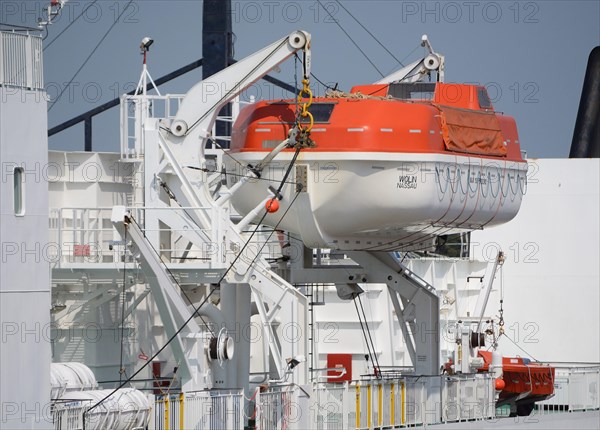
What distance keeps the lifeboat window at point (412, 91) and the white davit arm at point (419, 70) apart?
2.61 meters

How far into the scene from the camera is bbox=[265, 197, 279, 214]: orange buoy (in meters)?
32.6

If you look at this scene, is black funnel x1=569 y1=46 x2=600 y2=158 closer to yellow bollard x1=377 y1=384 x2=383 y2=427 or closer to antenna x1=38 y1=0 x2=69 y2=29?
yellow bollard x1=377 y1=384 x2=383 y2=427

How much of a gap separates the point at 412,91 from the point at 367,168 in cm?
435

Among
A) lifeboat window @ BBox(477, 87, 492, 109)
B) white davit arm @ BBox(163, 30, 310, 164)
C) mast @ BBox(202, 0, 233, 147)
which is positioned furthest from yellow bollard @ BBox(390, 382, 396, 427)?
mast @ BBox(202, 0, 233, 147)

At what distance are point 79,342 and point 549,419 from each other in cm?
1176

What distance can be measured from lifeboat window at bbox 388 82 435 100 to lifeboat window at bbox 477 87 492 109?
118cm

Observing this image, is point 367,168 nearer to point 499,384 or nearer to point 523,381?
point 499,384

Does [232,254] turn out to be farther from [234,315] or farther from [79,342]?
[79,342]

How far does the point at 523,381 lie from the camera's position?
4144cm

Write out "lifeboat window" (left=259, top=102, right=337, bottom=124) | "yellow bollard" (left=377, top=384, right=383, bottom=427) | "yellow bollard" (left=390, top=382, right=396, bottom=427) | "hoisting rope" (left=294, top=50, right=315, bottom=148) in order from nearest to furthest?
"hoisting rope" (left=294, top=50, right=315, bottom=148), "lifeboat window" (left=259, top=102, right=337, bottom=124), "yellow bollard" (left=377, top=384, right=383, bottom=427), "yellow bollard" (left=390, top=382, right=396, bottom=427)

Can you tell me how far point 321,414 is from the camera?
109ft

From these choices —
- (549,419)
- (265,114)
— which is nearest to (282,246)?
(265,114)

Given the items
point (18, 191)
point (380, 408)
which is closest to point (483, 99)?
point (380, 408)

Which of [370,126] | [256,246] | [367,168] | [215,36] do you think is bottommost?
[256,246]
